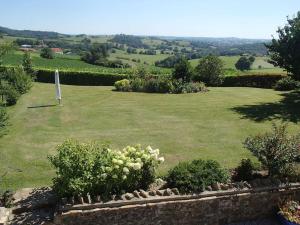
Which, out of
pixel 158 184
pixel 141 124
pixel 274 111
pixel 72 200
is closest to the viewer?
pixel 72 200

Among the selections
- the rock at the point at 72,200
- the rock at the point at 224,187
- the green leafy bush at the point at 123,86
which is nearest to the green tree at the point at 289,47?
the green leafy bush at the point at 123,86

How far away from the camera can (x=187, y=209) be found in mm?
8656

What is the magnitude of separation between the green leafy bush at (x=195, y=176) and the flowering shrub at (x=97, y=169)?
0.67 meters

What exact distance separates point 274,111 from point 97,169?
14105 millimetres

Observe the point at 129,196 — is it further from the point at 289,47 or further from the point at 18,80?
the point at 18,80

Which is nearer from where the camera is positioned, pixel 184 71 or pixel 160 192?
pixel 160 192

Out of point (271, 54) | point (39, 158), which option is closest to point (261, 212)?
point (39, 158)

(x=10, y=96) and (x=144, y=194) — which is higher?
(x=144, y=194)

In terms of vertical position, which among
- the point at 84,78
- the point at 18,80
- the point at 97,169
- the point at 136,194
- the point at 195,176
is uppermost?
the point at 97,169

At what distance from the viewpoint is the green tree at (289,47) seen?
20438 mm

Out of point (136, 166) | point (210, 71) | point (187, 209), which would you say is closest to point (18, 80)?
point (210, 71)

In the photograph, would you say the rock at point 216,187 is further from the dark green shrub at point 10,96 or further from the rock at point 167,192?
the dark green shrub at point 10,96

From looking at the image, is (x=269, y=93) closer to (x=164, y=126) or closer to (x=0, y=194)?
(x=164, y=126)

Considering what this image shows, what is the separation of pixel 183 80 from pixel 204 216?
20.3 metres
